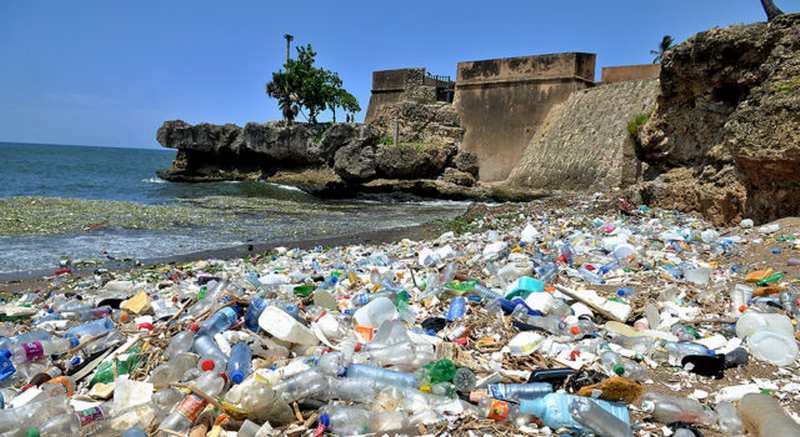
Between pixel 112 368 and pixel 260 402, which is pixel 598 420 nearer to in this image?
pixel 260 402

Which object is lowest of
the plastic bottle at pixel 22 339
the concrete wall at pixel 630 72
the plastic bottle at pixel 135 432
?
the plastic bottle at pixel 22 339

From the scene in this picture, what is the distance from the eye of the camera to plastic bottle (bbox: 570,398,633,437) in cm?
188

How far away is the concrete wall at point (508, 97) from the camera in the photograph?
79.2ft

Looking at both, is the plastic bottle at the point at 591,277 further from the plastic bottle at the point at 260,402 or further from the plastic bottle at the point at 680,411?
the plastic bottle at the point at 260,402

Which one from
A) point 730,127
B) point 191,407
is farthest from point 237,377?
point 730,127

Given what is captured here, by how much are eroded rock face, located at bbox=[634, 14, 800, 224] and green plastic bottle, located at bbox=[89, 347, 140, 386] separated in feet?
18.8

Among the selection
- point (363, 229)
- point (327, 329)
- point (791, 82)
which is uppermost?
point (791, 82)

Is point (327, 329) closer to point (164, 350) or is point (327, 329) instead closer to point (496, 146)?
point (164, 350)

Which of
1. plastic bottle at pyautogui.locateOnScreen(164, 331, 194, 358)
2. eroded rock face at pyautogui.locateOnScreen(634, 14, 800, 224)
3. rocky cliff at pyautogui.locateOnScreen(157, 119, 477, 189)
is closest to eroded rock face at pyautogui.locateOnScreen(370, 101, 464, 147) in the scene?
rocky cliff at pyautogui.locateOnScreen(157, 119, 477, 189)

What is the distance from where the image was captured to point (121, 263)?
763cm

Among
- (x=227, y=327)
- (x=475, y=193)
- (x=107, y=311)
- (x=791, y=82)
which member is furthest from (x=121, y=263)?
(x=475, y=193)

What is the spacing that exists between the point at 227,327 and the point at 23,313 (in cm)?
241

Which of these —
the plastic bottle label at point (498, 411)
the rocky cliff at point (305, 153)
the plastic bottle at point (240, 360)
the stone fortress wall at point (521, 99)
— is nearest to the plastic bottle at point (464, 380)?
the plastic bottle label at point (498, 411)

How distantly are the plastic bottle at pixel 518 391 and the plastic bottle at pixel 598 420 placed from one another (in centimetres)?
18
